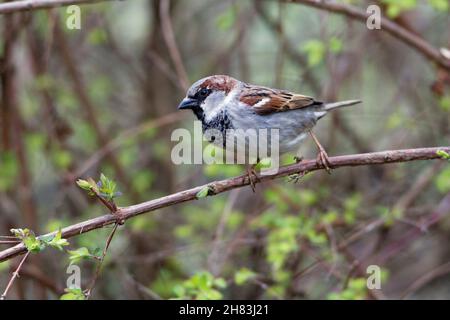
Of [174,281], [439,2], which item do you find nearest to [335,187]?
[174,281]

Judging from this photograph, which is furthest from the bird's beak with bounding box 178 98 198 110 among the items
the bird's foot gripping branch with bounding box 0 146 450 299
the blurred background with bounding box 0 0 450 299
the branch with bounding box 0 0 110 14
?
the blurred background with bounding box 0 0 450 299

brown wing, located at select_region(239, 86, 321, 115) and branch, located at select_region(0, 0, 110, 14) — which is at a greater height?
branch, located at select_region(0, 0, 110, 14)

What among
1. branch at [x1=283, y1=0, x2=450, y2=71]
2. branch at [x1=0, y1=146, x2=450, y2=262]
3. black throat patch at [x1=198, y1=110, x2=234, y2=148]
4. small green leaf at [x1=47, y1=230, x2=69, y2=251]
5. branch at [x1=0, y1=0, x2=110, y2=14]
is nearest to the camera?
small green leaf at [x1=47, y1=230, x2=69, y2=251]

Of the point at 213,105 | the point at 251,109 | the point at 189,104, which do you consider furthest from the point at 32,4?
the point at 251,109

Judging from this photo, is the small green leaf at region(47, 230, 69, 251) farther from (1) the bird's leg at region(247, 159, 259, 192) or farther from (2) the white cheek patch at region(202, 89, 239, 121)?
(2) the white cheek patch at region(202, 89, 239, 121)

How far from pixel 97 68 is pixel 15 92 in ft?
4.78

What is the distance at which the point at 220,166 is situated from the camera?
5094 millimetres

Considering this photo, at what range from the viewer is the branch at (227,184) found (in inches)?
106

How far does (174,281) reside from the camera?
5340mm

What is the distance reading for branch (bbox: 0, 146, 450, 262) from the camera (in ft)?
8.85
